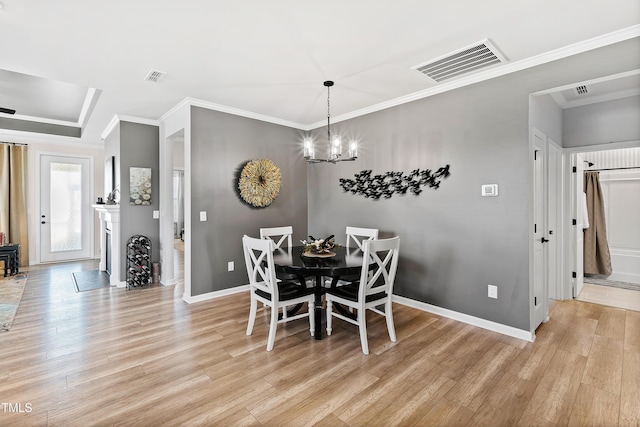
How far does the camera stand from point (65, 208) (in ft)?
21.0

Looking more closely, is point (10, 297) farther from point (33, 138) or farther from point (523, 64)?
point (523, 64)

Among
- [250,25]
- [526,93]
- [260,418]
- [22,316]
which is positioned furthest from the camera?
[22,316]

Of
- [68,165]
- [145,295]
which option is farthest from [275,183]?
[68,165]

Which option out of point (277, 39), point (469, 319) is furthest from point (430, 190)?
point (277, 39)

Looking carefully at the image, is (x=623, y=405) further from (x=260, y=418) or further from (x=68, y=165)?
(x=68, y=165)

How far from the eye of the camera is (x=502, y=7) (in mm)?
2076

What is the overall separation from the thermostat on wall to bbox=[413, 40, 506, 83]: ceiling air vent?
113cm

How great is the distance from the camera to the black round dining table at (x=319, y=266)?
8.75 feet

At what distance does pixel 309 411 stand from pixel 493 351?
5.63ft

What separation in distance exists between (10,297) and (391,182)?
5.12 m

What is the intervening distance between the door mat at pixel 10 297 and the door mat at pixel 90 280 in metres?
0.61

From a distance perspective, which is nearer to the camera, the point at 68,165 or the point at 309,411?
the point at 309,411

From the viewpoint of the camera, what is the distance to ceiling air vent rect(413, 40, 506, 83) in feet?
8.62

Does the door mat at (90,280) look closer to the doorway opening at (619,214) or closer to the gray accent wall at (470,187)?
the gray accent wall at (470,187)
